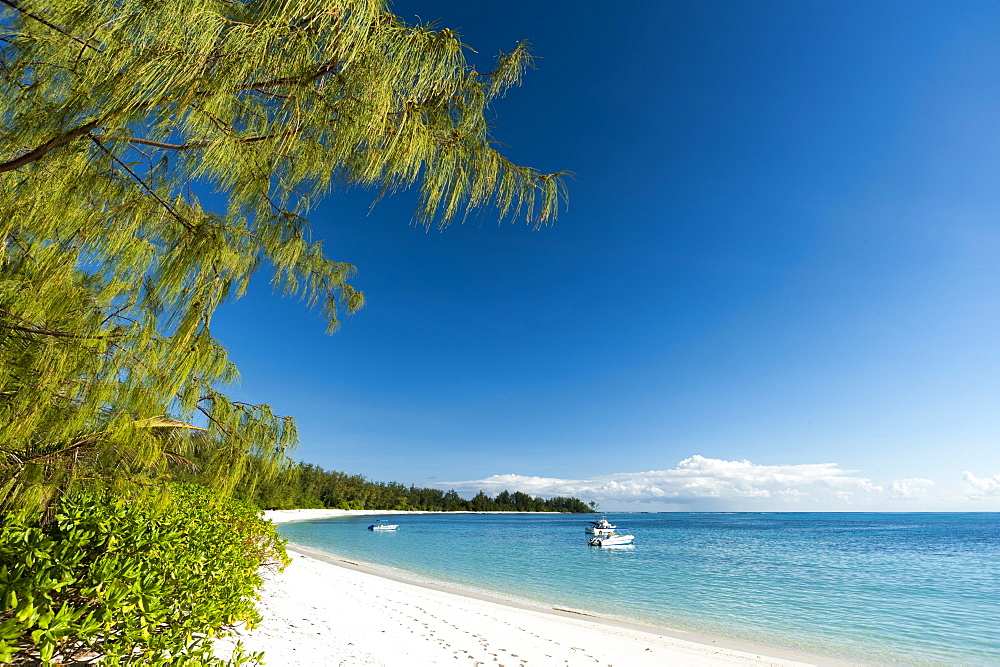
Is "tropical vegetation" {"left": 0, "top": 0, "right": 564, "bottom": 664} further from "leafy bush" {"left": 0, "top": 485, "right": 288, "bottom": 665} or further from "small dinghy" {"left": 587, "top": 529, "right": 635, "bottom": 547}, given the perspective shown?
"small dinghy" {"left": 587, "top": 529, "right": 635, "bottom": 547}

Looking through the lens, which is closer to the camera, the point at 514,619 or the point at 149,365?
the point at 149,365

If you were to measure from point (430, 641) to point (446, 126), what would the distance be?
5263mm

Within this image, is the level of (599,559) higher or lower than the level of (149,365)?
lower

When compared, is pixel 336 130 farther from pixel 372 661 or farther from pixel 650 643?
pixel 650 643

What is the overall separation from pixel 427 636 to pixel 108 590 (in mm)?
3893

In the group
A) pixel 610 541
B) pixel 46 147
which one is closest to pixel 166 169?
pixel 46 147

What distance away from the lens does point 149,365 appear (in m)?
2.29

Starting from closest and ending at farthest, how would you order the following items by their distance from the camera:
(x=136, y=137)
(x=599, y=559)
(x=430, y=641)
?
(x=136, y=137) → (x=430, y=641) → (x=599, y=559)

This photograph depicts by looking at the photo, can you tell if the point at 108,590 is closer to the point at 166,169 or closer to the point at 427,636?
the point at 166,169

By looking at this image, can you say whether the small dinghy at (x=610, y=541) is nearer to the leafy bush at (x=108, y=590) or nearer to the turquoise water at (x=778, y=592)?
the turquoise water at (x=778, y=592)

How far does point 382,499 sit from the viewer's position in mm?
94438

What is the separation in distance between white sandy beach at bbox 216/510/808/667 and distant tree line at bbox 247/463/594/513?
4131cm

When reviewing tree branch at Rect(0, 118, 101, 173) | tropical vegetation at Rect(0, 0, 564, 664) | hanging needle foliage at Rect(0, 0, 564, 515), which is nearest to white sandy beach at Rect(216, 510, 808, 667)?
tropical vegetation at Rect(0, 0, 564, 664)

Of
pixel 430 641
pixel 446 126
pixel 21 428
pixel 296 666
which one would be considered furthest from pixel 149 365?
pixel 430 641
